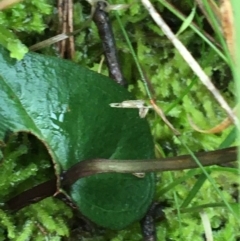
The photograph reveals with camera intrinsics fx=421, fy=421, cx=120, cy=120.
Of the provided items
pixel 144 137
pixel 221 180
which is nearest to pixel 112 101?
pixel 144 137

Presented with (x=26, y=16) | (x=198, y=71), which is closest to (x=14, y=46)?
(x=26, y=16)

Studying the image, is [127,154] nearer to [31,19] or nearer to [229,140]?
[229,140]

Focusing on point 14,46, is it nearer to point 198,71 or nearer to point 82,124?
point 82,124

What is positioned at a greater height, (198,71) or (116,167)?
(198,71)

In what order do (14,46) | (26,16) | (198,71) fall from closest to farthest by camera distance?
(198,71)
(14,46)
(26,16)

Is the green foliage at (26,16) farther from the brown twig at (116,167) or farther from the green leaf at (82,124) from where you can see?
the brown twig at (116,167)

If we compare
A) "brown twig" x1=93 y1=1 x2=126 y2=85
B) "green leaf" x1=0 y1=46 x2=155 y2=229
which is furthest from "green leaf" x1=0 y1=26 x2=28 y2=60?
"brown twig" x1=93 y1=1 x2=126 y2=85

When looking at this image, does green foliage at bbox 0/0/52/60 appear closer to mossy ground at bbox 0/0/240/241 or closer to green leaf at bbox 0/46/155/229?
mossy ground at bbox 0/0/240/241

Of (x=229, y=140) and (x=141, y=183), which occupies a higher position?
(x=229, y=140)

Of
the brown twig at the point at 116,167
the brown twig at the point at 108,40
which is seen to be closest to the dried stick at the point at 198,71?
the brown twig at the point at 116,167
